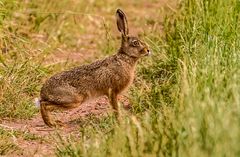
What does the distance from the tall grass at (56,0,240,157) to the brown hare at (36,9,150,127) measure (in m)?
0.22

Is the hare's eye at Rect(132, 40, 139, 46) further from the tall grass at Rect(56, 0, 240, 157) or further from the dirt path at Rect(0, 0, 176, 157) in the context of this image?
the dirt path at Rect(0, 0, 176, 157)

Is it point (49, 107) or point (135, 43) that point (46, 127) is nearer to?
point (49, 107)

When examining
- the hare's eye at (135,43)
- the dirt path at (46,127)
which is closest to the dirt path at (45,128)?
the dirt path at (46,127)

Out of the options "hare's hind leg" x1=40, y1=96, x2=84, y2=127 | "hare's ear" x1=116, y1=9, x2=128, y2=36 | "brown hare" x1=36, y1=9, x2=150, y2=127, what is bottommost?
"hare's hind leg" x1=40, y1=96, x2=84, y2=127

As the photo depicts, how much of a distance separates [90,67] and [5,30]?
196 centimetres

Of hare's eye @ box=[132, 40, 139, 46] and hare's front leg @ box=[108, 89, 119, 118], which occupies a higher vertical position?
hare's eye @ box=[132, 40, 139, 46]

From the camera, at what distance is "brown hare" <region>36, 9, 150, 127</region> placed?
7676 mm

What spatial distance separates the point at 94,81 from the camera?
7758 millimetres

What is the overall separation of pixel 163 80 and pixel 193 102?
8.13 feet

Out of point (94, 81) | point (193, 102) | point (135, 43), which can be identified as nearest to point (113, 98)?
point (94, 81)

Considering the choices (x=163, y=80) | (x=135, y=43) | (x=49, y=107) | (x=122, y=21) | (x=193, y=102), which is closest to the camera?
(x=193, y=102)

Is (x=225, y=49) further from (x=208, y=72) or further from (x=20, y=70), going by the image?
(x=20, y=70)

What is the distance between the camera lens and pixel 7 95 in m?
8.10

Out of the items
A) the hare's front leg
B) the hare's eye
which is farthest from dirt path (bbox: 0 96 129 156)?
the hare's eye
